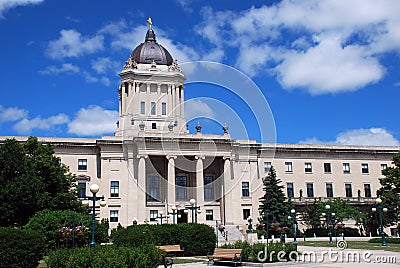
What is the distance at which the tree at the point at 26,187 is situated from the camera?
1419 inches

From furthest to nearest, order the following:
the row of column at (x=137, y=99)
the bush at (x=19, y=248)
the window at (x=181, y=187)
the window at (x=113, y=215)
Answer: the row of column at (x=137, y=99) < the window at (x=181, y=187) < the window at (x=113, y=215) < the bush at (x=19, y=248)

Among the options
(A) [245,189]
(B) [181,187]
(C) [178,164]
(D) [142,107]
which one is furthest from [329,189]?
(D) [142,107]

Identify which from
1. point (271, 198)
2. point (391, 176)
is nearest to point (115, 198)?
point (271, 198)

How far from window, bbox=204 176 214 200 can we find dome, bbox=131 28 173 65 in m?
19.1

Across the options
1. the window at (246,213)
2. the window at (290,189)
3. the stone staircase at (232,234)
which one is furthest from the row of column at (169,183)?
the window at (290,189)

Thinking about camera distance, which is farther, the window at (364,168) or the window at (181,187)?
the window at (364,168)

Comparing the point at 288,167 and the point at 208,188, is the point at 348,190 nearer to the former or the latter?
the point at 288,167

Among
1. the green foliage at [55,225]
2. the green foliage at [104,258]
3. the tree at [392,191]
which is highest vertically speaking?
the tree at [392,191]

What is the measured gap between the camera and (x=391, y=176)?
45750mm

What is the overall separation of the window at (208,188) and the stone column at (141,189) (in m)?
8.44

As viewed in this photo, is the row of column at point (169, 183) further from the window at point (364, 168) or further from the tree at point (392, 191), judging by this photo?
the window at point (364, 168)

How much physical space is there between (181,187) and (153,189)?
12.0 ft

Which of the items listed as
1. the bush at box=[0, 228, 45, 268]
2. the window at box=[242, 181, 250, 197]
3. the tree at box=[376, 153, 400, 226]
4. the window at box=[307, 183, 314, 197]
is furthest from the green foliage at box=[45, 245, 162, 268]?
the window at box=[307, 183, 314, 197]

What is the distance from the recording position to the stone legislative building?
5581 cm
